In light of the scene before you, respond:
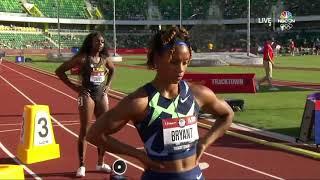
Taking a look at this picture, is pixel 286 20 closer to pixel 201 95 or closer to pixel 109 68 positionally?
pixel 109 68

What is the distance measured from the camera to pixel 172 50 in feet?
10.2

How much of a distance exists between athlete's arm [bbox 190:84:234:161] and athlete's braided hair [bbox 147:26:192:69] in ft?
1.04

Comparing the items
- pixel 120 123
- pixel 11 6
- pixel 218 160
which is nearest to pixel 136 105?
pixel 120 123

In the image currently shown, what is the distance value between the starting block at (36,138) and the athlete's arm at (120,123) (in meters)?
5.64

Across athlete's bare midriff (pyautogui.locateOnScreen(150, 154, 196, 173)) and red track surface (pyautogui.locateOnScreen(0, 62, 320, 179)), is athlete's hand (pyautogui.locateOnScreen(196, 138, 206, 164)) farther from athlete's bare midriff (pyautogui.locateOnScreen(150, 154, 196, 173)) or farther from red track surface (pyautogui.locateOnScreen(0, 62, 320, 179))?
red track surface (pyautogui.locateOnScreen(0, 62, 320, 179))

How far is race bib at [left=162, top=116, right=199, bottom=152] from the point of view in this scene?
3107 millimetres

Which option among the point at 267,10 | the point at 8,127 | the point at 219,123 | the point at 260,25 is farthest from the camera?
the point at 260,25

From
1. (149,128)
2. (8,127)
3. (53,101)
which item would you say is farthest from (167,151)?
(53,101)

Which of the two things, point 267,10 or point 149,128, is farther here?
point 267,10

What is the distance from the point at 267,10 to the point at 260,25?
639 cm

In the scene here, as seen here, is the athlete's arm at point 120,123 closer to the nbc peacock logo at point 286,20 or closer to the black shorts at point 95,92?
the black shorts at point 95,92

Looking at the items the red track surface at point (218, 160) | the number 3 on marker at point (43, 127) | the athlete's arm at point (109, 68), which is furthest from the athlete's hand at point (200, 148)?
the number 3 on marker at point (43, 127)

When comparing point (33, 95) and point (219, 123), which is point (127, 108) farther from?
point (33, 95)

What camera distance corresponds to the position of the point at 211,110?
3.47 m
